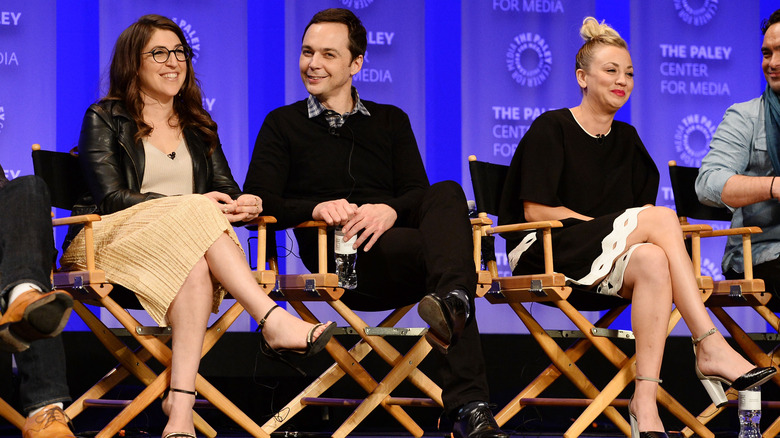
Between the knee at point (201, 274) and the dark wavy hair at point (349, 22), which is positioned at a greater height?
the dark wavy hair at point (349, 22)

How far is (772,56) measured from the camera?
12.1 feet

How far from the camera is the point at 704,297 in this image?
3.46 metres

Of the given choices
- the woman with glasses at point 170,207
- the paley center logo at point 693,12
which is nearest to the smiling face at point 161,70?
the woman with glasses at point 170,207

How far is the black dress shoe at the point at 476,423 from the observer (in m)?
2.66

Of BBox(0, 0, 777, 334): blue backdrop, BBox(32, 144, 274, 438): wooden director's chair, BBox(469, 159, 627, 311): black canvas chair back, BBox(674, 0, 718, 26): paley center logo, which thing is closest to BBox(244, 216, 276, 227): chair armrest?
BBox(32, 144, 274, 438): wooden director's chair

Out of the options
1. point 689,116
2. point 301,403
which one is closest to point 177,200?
point 301,403

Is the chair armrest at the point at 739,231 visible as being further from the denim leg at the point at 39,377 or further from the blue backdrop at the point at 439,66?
the denim leg at the point at 39,377

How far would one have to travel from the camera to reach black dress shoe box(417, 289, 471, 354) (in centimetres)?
263

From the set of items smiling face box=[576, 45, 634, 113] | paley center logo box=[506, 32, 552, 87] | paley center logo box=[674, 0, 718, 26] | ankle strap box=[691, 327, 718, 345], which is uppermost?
paley center logo box=[674, 0, 718, 26]

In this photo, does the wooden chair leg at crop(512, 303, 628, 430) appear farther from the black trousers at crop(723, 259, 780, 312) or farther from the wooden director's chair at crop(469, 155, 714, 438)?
the black trousers at crop(723, 259, 780, 312)

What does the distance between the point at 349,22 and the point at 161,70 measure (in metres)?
0.74

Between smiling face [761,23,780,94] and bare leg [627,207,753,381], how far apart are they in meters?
0.94

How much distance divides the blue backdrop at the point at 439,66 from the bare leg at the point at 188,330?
2.05 m

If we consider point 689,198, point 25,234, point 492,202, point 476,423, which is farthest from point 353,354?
point 689,198
